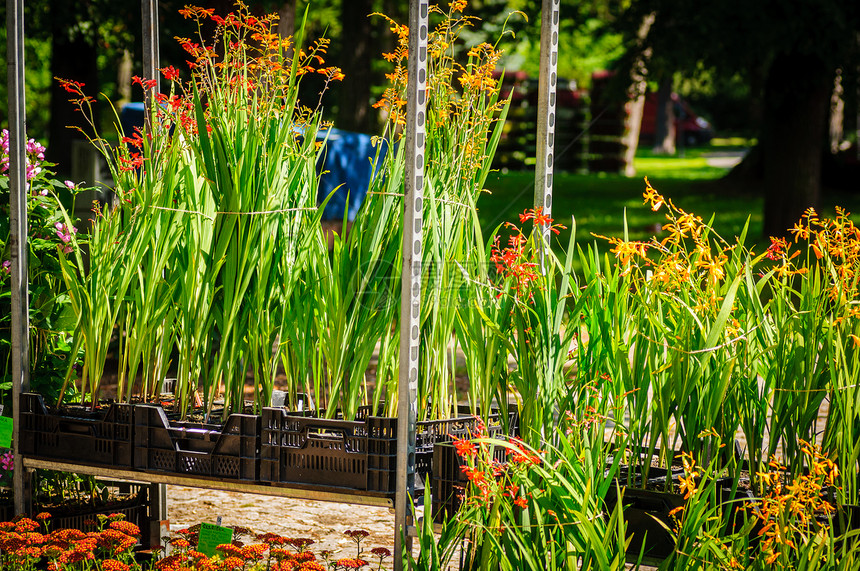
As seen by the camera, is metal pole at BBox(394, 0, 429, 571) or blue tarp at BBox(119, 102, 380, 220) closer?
metal pole at BBox(394, 0, 429, 571)

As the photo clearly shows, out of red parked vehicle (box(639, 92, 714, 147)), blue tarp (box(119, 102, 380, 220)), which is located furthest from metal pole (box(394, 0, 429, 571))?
red parked vehicle (box(639, 92, 714, 147))

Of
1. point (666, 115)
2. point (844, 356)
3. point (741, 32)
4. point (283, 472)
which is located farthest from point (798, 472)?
point (666, 115)

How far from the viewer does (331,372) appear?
105 inches

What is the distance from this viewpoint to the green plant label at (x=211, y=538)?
2.65 m

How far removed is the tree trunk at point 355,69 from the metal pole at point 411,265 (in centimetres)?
801

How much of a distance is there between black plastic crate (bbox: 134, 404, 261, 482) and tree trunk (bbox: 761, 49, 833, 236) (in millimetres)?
8524

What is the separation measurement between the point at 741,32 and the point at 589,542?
26.9ft

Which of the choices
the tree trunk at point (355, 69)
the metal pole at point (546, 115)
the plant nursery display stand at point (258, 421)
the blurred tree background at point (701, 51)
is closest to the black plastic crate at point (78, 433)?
the plant nursery display stand at point (258, 421)

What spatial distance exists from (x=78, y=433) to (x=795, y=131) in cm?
895

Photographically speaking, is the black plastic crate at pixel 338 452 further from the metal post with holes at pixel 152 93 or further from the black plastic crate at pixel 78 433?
the metal post with holes at pixel 152 93

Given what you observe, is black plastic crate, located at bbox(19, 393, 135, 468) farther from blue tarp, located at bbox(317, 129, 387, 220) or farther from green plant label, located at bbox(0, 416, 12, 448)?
blue tarp, located at bbox(317, 129, 387, 220)

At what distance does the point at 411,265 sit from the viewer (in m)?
2.36

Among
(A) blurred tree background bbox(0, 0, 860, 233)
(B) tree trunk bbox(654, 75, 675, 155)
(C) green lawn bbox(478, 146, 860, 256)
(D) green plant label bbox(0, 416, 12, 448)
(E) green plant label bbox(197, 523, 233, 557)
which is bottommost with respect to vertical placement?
(E) green plant label bbox(197, 523, 233, 557)

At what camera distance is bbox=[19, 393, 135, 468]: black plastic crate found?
2666 millimetres
